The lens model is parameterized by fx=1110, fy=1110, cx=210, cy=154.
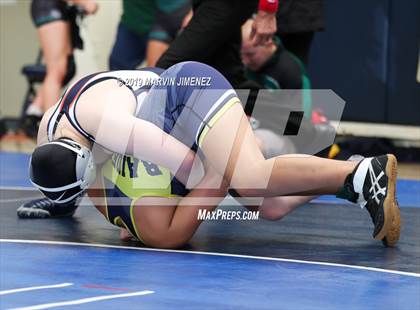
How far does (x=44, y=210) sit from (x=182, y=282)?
5.68 ft

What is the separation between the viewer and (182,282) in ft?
12.5

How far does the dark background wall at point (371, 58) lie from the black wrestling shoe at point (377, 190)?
15.1ft

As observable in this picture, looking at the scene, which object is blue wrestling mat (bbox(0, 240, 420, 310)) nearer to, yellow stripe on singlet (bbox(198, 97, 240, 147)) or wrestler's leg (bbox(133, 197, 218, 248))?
wrestler's leg (bbox(133, 197, 218, 248))

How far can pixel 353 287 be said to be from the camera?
3.77m

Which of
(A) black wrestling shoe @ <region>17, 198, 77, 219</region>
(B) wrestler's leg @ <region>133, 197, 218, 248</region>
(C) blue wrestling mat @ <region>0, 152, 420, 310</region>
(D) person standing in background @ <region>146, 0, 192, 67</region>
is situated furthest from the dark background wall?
(B) wrestler's leg @ <region>133, 197, 218, 248</region>

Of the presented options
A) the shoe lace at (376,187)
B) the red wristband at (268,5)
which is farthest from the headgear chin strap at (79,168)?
the red wristband at (268,5)

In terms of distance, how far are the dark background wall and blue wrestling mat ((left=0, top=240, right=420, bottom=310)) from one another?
15.7 feet

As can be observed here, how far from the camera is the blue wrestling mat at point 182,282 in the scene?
3486 mm

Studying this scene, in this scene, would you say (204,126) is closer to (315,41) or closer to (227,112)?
(227,112)

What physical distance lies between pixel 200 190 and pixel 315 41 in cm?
506

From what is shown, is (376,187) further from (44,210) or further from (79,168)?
(44,210)

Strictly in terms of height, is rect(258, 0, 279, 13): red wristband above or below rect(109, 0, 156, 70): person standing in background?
above

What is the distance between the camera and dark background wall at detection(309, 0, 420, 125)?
8797 millimetres

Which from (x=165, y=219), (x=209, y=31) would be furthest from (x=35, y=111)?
(x=165, y=219)
